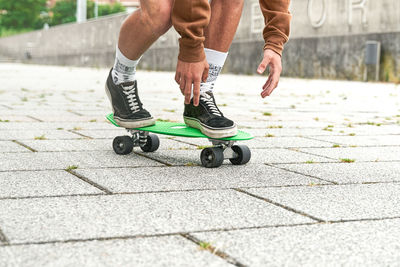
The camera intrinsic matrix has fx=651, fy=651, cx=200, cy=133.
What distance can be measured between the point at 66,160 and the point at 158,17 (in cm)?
88

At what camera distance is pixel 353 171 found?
126 inches

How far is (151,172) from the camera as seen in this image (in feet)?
9.91

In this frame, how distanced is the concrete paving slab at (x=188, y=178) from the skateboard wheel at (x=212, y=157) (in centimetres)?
4

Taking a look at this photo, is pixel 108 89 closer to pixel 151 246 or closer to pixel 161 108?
pixel 151 246

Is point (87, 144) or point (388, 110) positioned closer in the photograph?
point (87, 144)

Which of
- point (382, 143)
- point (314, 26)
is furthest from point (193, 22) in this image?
point (314, 26)

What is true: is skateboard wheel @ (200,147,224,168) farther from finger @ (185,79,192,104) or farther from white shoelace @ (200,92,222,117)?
finger @ (185,79,192,104)

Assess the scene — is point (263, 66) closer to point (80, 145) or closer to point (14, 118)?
point (80, 145)

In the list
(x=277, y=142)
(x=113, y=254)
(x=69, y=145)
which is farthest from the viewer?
(x=277, y=142)

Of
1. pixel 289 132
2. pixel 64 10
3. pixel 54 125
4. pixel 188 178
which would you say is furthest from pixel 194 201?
pixel 64 10

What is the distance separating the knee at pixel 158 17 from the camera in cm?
309

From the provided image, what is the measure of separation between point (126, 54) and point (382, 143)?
6.33 feet

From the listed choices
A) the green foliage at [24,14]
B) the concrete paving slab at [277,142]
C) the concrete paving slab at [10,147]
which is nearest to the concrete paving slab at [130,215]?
the concrete paving slab at [10,147]

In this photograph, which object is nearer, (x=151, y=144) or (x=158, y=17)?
(x=158, y=17)
